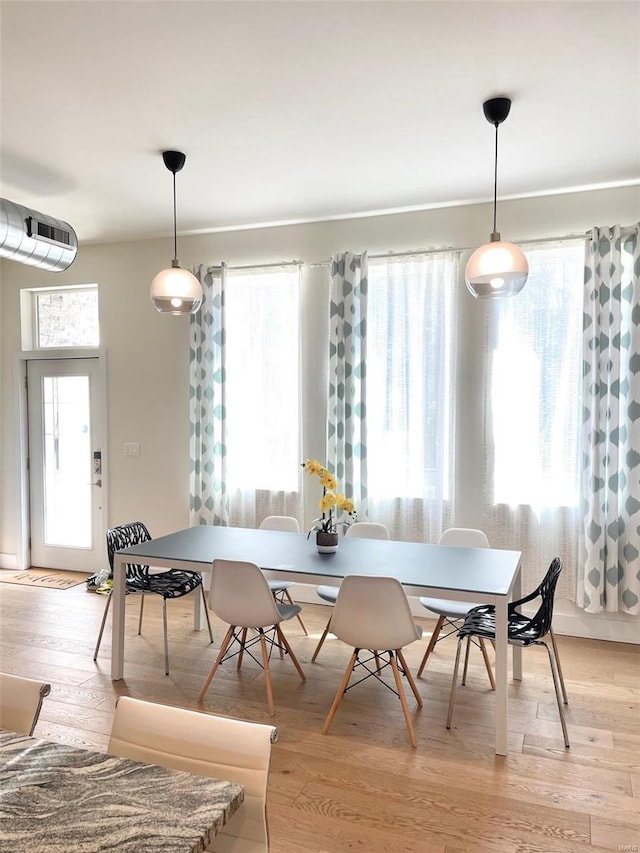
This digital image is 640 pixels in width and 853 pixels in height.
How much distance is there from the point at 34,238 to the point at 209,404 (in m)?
1.74

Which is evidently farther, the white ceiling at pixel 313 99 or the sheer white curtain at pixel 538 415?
the sheer white curtain at pixel 538 415

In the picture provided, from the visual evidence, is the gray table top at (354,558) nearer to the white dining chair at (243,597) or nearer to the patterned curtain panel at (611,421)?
the white dining chair at (243,597)

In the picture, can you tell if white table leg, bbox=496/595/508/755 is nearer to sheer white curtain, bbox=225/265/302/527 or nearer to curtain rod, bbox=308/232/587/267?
sheer white curtain, bbox=225/265/302/527

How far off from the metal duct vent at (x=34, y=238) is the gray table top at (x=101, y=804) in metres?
3.29

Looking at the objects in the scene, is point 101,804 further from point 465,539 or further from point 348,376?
point 348,376

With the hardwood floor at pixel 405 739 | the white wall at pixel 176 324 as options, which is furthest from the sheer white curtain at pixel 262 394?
the hardwood floor at pixel 405 739

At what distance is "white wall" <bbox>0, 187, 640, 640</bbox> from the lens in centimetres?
417

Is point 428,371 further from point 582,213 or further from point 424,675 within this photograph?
point 424,675

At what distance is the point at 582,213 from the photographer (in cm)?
398

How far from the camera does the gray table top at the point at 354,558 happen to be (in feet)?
9.04

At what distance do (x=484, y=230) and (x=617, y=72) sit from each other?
168 centimetres

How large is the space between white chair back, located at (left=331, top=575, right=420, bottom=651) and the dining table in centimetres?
14

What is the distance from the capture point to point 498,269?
8.87 ft

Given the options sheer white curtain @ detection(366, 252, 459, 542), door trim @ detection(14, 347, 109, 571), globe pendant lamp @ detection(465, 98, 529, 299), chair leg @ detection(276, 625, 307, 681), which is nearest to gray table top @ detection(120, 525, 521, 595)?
chair leg @ detection(276, 625, 307, 681)
